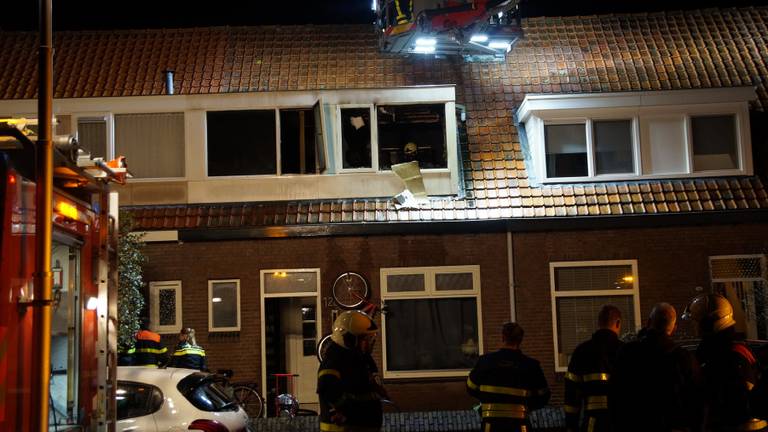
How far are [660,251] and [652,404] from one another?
39.7 feet

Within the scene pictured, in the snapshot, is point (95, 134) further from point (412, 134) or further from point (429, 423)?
point (429, 423)

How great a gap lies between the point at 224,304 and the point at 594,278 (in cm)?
723

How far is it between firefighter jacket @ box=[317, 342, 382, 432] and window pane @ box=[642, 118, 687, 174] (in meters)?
13.3

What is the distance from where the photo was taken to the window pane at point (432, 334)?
18609mm

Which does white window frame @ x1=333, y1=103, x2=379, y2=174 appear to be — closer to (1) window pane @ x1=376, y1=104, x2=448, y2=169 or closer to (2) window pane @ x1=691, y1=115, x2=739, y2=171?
Result: (1) window pane @ x1=376, y1=104, x2=448, y2=169

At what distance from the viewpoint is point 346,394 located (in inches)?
292

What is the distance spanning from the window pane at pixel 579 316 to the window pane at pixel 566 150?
265 centimetres

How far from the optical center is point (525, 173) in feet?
63.6

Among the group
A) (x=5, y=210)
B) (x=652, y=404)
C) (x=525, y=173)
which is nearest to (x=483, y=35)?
(x=525, y=173)

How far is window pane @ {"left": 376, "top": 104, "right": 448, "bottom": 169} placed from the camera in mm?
19422

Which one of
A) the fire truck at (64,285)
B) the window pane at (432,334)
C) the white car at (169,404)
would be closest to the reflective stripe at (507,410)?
the fire truck at (64,285)

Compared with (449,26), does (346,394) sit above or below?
below

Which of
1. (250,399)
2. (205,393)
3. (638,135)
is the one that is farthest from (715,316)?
(638,135)

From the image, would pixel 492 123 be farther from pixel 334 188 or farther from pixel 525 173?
pixel 334 188
